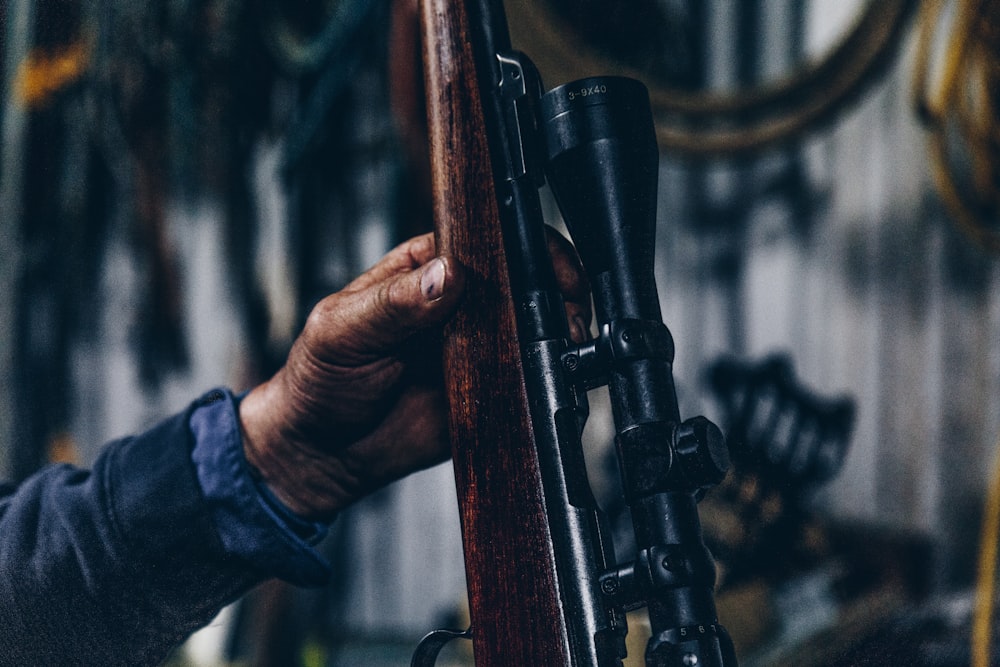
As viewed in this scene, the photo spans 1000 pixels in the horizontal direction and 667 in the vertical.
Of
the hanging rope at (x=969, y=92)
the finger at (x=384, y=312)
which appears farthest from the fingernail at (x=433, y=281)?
the hanging rope at (x=969, y=92)

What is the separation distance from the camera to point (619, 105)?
19.6 inches

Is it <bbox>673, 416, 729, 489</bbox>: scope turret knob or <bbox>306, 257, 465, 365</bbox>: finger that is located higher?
<bbox>306, 257, 465, 365</bbox>: finger

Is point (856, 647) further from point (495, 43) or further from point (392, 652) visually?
point (392, 652)

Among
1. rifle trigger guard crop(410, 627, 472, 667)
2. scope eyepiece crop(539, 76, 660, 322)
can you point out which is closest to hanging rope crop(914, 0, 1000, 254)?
scope eyepiece crop(539, 76, 660, 322)

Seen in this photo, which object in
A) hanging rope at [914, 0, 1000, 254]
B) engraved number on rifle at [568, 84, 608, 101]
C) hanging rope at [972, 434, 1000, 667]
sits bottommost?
hanging rope at [972, 434, 1000, 667]

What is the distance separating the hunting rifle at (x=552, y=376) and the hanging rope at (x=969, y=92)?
68cm

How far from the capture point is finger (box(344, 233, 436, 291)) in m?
0.62

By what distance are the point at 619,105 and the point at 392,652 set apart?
193cm

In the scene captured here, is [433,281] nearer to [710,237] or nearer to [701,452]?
[701,452]

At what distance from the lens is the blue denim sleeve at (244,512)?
0.63 meters

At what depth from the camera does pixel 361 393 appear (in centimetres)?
64

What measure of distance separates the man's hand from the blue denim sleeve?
0.07 ft

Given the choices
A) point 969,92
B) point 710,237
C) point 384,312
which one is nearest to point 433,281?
point 384,312

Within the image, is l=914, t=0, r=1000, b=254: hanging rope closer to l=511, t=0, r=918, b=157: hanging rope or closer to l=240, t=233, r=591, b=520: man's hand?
l=511, t=0, r=918, b=157: hanging rope
